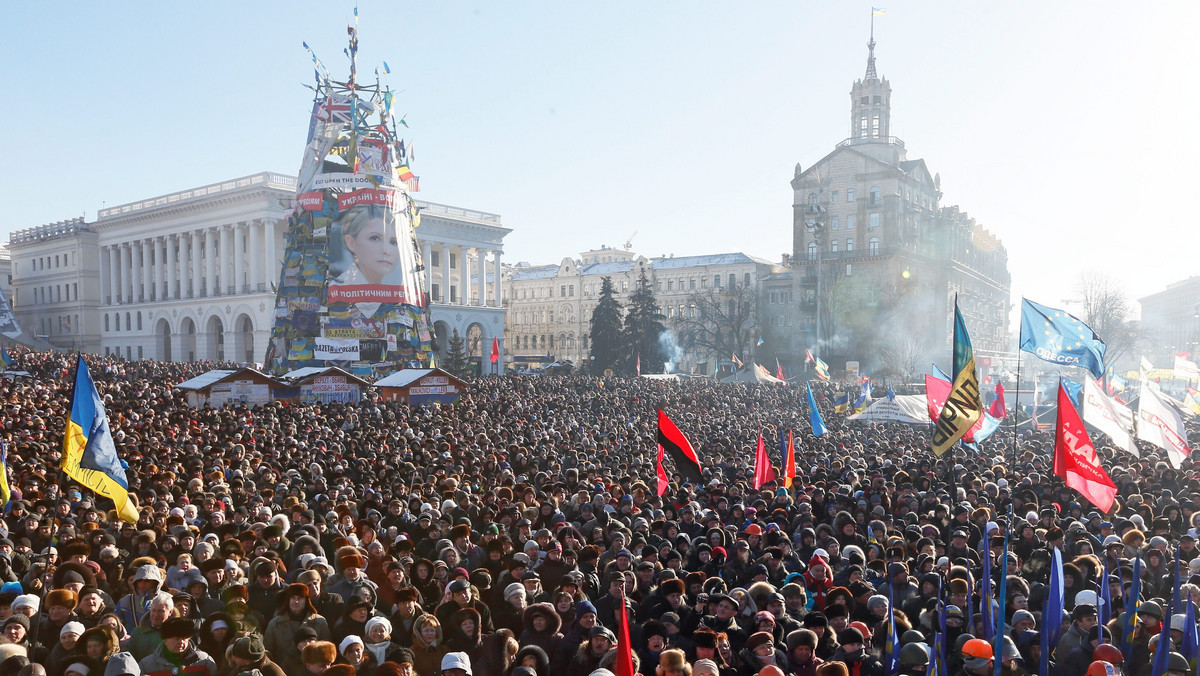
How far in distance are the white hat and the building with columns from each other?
61.1 meters

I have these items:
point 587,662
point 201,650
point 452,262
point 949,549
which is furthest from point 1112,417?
point 452,262

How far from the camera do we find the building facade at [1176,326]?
11075 cm

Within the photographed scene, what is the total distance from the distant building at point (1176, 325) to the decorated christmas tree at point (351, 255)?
99.7 meters

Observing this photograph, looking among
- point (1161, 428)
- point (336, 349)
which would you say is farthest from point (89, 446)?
point (336, 349)

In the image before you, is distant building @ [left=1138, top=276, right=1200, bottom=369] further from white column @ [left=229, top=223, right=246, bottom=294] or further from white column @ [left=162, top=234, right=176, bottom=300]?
white column @ [left=162, top=234, right=176, bottom=300]

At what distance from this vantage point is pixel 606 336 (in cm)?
6469

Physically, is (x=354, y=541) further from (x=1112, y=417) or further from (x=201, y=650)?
(x=1112, y=417)

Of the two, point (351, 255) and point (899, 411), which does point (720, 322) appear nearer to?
point (351, 255)

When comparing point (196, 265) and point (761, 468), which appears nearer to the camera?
point (761, 468)

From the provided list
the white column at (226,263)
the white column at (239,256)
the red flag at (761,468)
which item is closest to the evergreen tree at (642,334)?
the white column at (239,256)

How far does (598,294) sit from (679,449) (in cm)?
8103

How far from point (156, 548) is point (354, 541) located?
1.86 meters

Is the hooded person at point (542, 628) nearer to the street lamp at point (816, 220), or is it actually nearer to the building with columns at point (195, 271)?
the building with columns at point (195, 271)

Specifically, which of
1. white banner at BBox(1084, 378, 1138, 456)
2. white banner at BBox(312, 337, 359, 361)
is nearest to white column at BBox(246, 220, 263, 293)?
white banner at BBox(312, 337, 359, 361)
